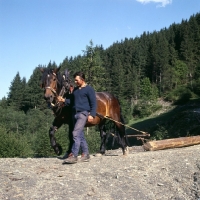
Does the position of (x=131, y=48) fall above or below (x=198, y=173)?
above

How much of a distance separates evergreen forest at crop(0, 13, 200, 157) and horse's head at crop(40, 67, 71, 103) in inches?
1011

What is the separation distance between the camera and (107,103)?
10906mm

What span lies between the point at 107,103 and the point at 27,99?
10577 cm

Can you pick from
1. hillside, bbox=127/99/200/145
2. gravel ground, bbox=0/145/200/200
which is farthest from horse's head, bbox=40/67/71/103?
hillside, bbox=127/99/200/145

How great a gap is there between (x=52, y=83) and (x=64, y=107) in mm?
866

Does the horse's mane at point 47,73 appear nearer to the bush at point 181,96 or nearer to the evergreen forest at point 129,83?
the evergreen forest at point 129,83

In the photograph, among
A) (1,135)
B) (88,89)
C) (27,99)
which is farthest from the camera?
(27,99)

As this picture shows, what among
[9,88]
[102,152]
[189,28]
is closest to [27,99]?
[9,88]

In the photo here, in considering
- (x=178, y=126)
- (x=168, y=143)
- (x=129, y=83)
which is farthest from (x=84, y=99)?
(x=129, y=83)

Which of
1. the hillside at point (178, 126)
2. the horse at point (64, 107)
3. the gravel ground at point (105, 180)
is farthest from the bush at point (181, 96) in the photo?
the gravel ground at point (105, 180)

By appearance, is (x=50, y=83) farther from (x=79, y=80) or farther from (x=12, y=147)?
(x=12, y=147)

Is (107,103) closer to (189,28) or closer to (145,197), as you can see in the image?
(145,197)

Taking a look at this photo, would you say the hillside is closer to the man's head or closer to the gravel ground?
the gravel ground

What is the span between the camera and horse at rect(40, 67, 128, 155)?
9.10 m
